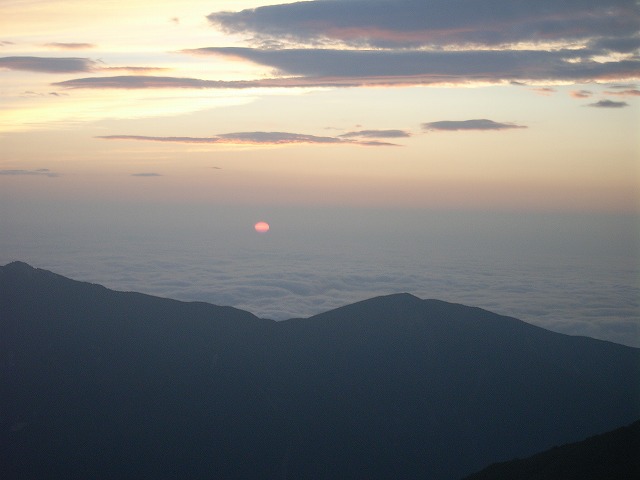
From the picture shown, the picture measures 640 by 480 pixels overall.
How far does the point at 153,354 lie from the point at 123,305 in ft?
27.9

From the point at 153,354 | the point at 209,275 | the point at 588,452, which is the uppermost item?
the point at 588,452

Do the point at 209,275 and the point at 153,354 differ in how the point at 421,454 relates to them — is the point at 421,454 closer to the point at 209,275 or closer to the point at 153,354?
the point at 153,354

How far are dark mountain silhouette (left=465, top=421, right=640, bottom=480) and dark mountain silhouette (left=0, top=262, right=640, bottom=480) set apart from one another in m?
20.7

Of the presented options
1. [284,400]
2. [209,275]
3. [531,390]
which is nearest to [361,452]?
[284,400]

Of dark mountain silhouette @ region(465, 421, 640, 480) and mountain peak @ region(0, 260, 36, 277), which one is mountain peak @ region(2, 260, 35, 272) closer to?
mountain peak @ region(0, 260, 36, 277)

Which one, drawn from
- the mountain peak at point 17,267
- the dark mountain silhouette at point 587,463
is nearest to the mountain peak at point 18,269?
the mountain peak at point 17,267

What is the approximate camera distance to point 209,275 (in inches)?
6850

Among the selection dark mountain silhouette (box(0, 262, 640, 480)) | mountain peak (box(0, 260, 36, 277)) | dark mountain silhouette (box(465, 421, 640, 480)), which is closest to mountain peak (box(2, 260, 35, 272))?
mountain peak (box(0, 260, 36, 277))

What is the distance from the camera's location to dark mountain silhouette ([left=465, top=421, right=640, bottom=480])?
34.8 meters

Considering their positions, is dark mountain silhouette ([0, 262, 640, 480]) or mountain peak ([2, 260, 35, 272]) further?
mountain peak ([2, 260, 35, 272])

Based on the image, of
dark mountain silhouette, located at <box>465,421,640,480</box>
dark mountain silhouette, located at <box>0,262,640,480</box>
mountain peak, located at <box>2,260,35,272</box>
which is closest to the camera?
dark mountain silhouette, located at <box>465,421,640,480</box>

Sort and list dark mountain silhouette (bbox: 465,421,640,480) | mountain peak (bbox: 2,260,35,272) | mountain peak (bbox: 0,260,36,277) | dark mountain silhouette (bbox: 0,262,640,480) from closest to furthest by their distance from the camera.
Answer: dark mountain silhouette (bbox: 465,421,640,480)
dark mountain silhouette (bbox: 0,262,640,480)
mountain peak (bbox: 0,260,36,277)
mountain peak (bbox: 2,260,35,272)

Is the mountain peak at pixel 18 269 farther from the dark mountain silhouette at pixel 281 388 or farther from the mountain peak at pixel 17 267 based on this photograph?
the dark mountain silhouette at pixel 281 388

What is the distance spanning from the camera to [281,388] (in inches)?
2667
